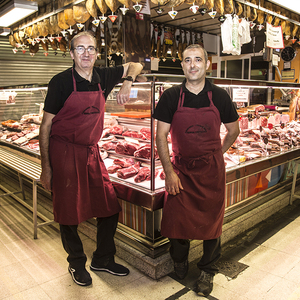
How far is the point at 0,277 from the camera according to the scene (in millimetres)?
2680

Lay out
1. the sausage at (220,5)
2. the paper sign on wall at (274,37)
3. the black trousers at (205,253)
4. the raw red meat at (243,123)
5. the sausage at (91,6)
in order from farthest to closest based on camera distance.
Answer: the paper sign on wall at (274,37) < the sausage at (91,6) < the sausage at (220,5) < the raw red meat at (243,123) < the black trousers at (205,253)

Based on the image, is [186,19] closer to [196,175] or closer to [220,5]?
[220,5]

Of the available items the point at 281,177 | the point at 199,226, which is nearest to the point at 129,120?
the point at 199,226

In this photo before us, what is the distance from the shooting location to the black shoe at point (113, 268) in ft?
8.79

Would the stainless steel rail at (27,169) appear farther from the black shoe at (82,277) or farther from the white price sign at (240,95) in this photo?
the white price sign at (240,95)

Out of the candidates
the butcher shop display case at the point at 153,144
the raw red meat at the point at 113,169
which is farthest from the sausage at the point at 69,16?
the raw red meat at the point at 113,169

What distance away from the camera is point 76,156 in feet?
7.79

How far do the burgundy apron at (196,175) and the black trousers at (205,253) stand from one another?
10cm

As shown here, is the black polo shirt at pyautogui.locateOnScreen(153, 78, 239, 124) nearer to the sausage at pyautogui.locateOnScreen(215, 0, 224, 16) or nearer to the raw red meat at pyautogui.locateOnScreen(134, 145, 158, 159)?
the raw red meat at pyautogui.locateOnScreen(134, 145, 158, 159)

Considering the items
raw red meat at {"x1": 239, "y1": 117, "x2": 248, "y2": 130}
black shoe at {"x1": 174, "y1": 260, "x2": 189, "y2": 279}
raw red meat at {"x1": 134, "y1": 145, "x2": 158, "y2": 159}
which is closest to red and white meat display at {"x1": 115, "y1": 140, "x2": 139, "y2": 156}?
raw red meat at {"x1": 134, "y1": 145, "x2": 158, "y2": 159}

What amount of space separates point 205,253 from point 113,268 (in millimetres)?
852

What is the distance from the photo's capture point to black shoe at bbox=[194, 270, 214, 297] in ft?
7.85

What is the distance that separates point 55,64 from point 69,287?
315 inches

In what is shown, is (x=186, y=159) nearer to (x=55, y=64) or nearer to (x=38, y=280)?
(x=38, y=280)
